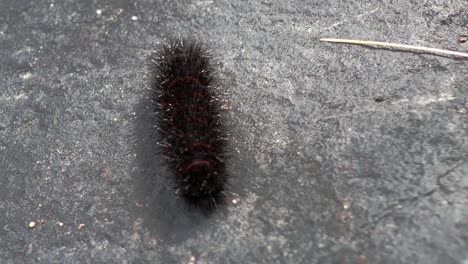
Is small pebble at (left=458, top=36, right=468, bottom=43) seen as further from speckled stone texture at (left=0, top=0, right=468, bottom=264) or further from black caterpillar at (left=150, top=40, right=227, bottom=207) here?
black caterpillar at (left=150, top=40, right=227, bottom=207)

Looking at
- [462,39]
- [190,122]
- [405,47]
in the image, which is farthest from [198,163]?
[462,39]

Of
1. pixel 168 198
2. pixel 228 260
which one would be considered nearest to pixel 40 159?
pixel 168 198

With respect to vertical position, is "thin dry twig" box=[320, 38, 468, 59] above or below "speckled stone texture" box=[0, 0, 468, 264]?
above

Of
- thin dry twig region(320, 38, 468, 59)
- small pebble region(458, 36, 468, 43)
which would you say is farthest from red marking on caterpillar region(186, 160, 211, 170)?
small pebble region(458, 36, 468, 43)

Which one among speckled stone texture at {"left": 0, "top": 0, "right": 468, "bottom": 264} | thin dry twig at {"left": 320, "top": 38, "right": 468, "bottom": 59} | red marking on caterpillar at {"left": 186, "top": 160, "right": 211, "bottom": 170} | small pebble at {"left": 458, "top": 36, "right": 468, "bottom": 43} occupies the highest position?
small pebble at {"left": 458, "top": 36, "right": 468, "bottom": 43}

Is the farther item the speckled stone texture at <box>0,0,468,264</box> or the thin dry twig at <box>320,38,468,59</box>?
the thin dry twig at <box>320,38,468,59</box>

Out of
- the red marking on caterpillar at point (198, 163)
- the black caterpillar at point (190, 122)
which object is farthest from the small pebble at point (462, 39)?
the red marking on caterpillar at point (198, 163)
